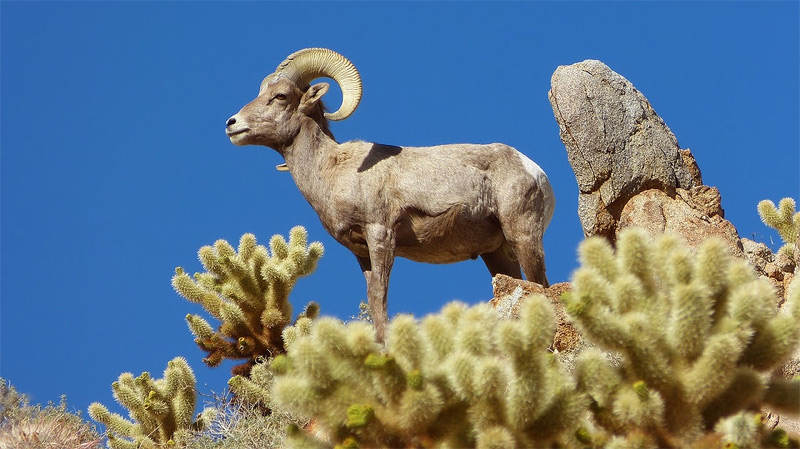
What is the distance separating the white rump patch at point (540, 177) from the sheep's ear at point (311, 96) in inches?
79.6

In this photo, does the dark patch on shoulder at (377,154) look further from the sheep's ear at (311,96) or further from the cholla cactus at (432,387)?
the cholla cactus at (432,387)

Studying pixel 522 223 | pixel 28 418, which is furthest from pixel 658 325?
pixel 28 418

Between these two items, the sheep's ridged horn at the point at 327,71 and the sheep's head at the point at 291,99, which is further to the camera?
the sheep's ridged horn at the point at 327,71

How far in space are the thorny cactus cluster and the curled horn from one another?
498 cm

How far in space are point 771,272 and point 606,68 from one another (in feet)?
8.72

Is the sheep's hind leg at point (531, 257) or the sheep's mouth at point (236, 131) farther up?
the sheep's mouth at point (236, 131)

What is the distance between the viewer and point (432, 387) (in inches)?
231

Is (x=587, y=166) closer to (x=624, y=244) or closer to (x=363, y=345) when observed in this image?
(x=624, y=244)

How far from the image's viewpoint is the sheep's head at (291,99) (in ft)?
34.8

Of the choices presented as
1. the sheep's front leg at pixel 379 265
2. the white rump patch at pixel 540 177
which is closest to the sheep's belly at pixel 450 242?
the sheep's front leg at pixel 379 265

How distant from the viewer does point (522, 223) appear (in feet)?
34.1

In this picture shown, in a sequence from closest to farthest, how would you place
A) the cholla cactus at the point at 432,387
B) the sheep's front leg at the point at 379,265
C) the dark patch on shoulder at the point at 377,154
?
the cholla cactus at the point at 432,387
the sheep's front leg at the point at 379,265
the dark patch on shoulder at the point at 377,154

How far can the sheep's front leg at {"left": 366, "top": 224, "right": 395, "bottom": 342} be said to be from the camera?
33.1 ft

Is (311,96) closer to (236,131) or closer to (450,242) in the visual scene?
(236,131)
